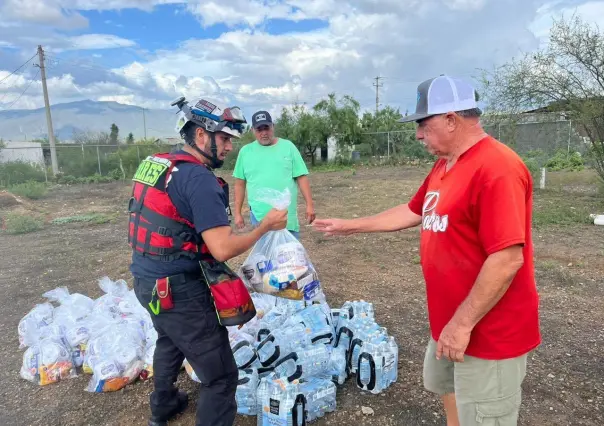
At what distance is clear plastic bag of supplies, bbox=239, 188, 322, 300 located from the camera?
10.6 feet

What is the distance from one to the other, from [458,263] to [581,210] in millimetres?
8906

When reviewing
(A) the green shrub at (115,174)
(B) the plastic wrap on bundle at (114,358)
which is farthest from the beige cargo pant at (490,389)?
(A) the green shrub at (115,174)

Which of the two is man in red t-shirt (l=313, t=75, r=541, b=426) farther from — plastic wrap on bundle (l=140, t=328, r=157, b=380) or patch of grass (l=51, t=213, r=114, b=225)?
patch of grass (l=51, t=213, r=114, b=225)

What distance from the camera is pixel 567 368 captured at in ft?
11.3

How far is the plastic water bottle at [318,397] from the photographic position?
2.90m

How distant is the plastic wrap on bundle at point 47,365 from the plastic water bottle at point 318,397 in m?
1.99

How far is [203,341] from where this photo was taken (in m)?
2.40

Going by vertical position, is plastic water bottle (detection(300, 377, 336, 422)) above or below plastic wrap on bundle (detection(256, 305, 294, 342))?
below

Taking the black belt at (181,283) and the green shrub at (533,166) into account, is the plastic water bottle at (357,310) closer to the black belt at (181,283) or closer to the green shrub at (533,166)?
the black belt at (181,283)

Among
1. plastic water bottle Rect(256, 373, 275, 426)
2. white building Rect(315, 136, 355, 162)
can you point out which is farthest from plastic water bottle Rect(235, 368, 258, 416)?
white building Rect(315, 136, 355, 162)

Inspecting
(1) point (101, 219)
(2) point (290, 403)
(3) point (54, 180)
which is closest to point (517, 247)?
(2) point (290, 403)

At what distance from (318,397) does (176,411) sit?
3.20ft

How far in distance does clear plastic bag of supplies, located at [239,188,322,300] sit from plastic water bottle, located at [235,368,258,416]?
62 cm

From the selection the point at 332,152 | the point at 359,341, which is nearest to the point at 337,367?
the point at 359,341
